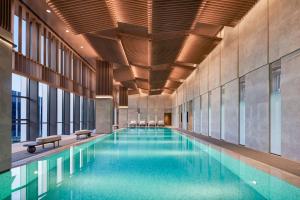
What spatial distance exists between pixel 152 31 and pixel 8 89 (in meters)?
5.91

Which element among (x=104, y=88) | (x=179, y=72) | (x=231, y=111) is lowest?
(x=231, y=111)

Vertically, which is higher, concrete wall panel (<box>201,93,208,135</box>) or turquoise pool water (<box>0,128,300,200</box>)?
concrete wall panel (<box>201,93,208,135</box>)

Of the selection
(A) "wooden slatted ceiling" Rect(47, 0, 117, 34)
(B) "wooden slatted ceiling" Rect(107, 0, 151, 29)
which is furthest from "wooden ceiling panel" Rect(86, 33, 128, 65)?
(B) "wooden slatted ceiling" Rect(107, 0, 151, 29)

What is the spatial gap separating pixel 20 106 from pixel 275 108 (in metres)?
11.1

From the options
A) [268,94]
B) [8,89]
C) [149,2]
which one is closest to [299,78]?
[268,94]

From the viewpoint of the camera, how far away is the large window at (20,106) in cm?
1366

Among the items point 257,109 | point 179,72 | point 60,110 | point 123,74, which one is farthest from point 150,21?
point 123,74

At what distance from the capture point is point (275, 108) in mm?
9258

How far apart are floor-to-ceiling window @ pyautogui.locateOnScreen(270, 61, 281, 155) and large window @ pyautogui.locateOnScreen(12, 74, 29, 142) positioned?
10568 mm

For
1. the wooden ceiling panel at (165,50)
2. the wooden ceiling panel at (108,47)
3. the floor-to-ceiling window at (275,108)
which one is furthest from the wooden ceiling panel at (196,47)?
the floor-to-ceiling window at (275,108)

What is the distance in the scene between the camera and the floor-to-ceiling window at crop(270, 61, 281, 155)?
29.6 feet

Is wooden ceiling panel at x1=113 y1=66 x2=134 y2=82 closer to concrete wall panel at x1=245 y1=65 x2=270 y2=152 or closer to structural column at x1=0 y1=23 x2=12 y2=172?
concrete wall panel at x1=245 y1=65 x2=270 y2=152

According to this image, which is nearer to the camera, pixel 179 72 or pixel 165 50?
A: pixel 165 50

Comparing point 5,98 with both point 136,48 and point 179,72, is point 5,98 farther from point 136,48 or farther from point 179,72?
point 179,72
